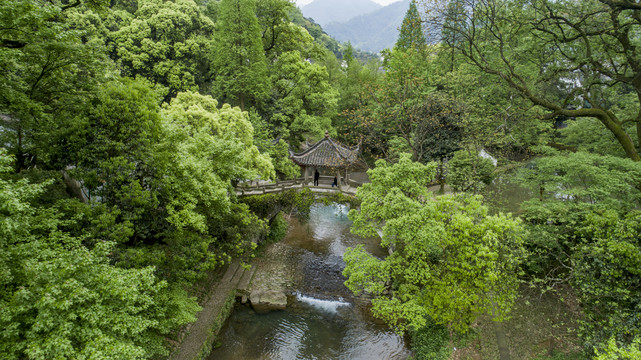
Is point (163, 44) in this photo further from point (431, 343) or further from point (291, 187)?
point (431, 343)

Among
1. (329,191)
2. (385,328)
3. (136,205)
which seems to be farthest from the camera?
(329,191)

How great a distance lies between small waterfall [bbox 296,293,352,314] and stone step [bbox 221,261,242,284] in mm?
4264

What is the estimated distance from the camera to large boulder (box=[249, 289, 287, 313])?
54.7ft

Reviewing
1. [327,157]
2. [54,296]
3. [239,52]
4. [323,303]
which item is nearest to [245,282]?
[323,303]

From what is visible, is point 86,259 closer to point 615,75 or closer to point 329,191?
point 329,191

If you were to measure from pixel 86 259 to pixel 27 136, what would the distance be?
585 centimetres

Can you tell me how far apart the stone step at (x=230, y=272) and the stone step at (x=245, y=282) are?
70cm

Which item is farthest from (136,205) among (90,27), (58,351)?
(90,27)

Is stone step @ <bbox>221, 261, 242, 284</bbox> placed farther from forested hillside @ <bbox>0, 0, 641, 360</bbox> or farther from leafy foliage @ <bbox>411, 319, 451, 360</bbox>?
leafy foliage @ <bbox>411, 319, 451, 360</bbox>

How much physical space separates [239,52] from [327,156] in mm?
11882

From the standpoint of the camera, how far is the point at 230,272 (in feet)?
61.6

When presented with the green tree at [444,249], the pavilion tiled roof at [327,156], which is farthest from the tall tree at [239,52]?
the green tree at [444,249]

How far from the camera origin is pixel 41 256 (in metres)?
7.03

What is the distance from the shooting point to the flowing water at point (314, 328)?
14.0 meters
